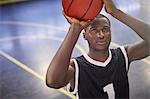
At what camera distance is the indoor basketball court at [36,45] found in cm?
419

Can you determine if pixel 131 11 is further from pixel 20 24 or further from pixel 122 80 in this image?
pixel 122 80

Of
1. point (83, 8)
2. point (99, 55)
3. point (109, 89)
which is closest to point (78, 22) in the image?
point (83, 8)

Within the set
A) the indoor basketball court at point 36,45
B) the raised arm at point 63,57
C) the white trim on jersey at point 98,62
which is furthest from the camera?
the indoor basketball court at point 36,45

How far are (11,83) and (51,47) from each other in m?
1.60

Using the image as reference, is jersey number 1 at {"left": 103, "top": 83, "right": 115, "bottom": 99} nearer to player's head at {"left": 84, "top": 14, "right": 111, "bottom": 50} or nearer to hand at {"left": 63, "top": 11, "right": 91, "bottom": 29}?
player's head at {"left": 84, "top": 14, "right": 111, "bottom": 50}

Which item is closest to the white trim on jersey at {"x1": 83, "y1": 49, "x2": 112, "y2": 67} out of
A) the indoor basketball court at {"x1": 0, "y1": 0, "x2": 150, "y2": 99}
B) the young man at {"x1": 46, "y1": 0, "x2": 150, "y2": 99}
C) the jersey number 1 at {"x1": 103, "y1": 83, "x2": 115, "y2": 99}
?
the young man at {"x1": 46, "y1": 0, "x2": 150, "y2": 99}

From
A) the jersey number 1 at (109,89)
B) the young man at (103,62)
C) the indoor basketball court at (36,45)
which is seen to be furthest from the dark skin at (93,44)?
the indoor basketball court at (36,45)

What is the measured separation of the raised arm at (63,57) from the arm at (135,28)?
188 millimetres

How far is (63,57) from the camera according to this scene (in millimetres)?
1321

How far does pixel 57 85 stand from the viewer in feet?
4.55

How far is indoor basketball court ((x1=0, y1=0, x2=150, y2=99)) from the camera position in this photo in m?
4.19

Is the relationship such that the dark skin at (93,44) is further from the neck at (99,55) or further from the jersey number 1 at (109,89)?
the jersey number 1 at (109,89)

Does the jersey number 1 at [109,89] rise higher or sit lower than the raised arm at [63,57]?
lower

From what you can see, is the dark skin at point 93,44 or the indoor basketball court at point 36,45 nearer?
the dark skin at point 93,44
